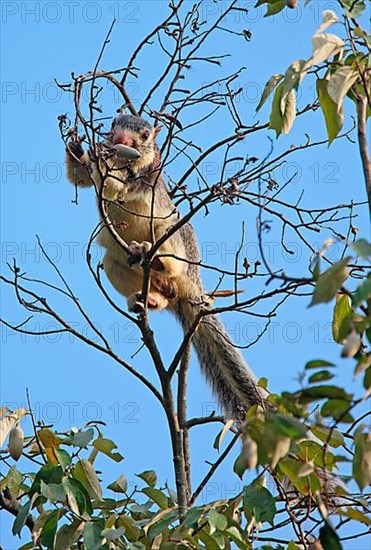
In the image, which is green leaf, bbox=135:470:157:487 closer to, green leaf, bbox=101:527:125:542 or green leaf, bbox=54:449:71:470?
green leaf, bbox=54:449:71:470

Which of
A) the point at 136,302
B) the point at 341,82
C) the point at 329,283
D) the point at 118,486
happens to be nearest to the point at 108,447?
the point at 118,486

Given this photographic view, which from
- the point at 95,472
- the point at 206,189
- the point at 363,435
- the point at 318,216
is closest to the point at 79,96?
the point at 206,189

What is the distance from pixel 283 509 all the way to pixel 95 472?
0.75 metres

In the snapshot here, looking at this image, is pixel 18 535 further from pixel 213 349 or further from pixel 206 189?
pixel 213 349

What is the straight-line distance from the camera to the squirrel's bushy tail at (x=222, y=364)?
572 centimetres

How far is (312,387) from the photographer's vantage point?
6.27 feet

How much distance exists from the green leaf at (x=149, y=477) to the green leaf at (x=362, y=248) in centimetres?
214

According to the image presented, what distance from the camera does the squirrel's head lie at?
235 inches

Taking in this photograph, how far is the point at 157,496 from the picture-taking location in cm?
369

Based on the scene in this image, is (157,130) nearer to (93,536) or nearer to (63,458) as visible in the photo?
(63,458)

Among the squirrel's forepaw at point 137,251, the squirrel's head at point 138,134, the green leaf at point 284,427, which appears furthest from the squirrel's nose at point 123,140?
the green leaf at point 284,427

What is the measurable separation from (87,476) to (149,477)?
320 mm

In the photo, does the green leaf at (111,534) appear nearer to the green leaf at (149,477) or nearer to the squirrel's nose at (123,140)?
the green leaf at (149,477)

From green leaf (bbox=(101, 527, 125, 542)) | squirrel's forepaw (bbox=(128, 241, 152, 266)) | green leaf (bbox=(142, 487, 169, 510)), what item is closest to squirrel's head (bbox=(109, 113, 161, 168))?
squirrel's forepaw (bbox=(128, 241, 152, 266))
